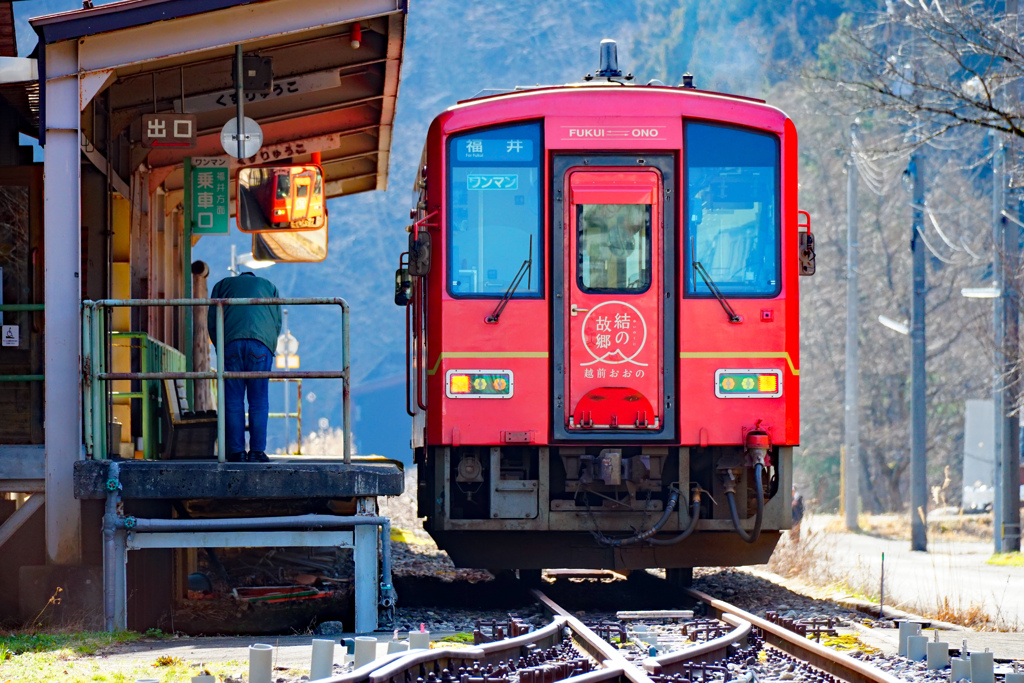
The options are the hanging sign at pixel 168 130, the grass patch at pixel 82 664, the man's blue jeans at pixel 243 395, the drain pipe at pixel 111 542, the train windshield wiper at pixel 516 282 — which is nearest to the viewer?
the grass patch at pixel 82 664

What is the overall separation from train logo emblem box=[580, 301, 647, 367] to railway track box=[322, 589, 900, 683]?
7.45ft

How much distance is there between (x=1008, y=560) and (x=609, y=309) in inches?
364

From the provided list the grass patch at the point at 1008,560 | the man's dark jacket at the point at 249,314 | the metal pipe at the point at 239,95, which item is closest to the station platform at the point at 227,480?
the man's dark jacket at the point at 249,314

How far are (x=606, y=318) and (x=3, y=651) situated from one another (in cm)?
454

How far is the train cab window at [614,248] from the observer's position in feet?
32.5

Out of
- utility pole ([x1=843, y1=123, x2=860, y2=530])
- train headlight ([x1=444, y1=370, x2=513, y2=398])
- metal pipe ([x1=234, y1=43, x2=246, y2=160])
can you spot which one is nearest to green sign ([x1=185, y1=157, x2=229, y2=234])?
metal pipe ([x1=234, y1=43, x2=246, y2=160])

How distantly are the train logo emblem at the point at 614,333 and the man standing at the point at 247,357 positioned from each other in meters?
2.26

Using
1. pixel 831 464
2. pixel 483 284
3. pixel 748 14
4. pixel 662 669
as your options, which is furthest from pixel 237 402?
pixel 748 14

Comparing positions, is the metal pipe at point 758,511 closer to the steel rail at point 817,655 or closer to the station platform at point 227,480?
the steel rail at point 817,655

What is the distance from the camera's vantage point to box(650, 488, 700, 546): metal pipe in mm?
9852

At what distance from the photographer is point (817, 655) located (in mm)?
7020

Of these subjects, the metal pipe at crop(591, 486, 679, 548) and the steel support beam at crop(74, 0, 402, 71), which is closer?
the steel support beam at crop(74, 0, 402, 71)

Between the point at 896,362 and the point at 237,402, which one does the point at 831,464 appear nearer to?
the point at 896,362

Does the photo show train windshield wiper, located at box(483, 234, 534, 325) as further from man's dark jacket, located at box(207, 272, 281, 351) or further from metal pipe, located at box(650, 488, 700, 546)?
metal pipe, located at box(650, 488, 700, 546)
